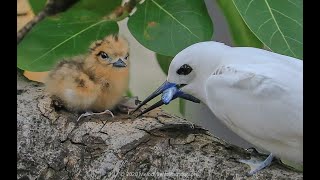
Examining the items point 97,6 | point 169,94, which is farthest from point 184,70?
point 97,6

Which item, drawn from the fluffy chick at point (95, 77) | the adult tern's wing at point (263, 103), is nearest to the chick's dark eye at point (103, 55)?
the fluffy chick at point (95, 77)

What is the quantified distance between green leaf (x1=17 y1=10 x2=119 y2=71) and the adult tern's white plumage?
12 cm

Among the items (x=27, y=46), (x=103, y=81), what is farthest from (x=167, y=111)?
(x=27, y=46)

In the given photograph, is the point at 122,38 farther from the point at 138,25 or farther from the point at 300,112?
the point at 300,112

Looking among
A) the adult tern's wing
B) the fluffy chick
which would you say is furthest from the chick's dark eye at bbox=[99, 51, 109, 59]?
the adult tern's wing

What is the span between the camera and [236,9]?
2.29 ft

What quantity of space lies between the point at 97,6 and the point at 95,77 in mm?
90

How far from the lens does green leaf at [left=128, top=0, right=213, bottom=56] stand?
0.69 meters

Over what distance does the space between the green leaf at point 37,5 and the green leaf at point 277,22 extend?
24cm

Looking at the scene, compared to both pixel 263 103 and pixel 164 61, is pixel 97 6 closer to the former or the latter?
pixel 164 61

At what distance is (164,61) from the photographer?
2.30 feet

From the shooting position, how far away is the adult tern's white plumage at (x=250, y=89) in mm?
612

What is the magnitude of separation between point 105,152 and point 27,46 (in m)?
0.17

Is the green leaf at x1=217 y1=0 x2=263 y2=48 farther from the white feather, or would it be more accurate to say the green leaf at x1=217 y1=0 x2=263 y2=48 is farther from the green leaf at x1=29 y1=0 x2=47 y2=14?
the green leaf at x1=29 y1=0 x2=47 y2=14
